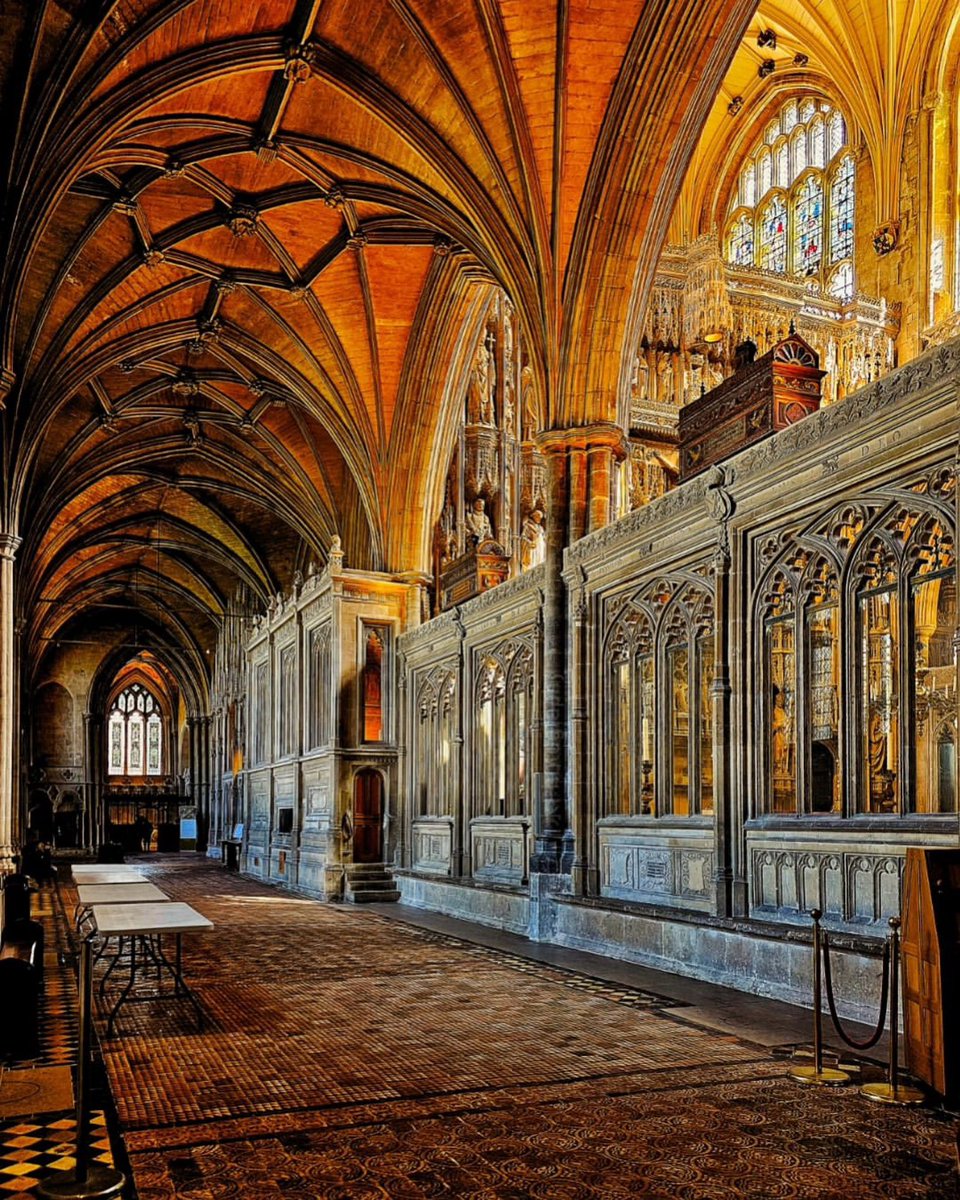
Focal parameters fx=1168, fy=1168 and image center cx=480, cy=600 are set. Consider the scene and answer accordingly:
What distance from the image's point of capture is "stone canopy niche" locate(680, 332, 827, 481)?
10.5 m

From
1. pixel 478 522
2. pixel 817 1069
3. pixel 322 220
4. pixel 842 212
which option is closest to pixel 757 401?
pixel 817 1069

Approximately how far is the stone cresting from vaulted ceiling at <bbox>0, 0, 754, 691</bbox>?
8.97ft

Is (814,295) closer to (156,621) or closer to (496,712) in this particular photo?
(496,712)

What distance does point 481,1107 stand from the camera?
18.1 feet

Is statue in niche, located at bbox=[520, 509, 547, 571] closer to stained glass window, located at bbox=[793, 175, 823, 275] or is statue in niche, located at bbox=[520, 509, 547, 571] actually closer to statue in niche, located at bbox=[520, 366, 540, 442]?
statue in niche, located at bbox=[520, 366, 540, 442]

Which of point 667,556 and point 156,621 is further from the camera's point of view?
point 156,621

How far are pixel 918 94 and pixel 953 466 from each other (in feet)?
43.6

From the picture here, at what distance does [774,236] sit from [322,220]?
9538 mm

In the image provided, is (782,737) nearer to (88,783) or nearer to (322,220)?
(322,220)

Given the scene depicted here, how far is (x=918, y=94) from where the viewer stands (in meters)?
18.2

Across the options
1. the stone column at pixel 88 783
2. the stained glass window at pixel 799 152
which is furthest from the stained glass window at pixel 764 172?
the stone column at pixel 88 783

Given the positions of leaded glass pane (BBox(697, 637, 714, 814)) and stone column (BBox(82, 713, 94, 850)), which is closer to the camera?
leaded glass pane (BBox(697, 637, 714, 814))

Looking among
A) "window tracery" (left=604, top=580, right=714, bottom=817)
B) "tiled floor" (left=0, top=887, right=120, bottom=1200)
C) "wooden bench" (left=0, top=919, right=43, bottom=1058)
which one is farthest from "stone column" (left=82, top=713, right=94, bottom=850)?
"wooden bench" (left=0, top=919, right=43, bottom=1058)

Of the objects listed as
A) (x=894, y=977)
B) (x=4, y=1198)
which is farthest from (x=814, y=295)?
(x=4, y=1198)
